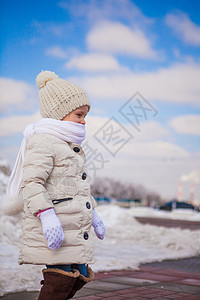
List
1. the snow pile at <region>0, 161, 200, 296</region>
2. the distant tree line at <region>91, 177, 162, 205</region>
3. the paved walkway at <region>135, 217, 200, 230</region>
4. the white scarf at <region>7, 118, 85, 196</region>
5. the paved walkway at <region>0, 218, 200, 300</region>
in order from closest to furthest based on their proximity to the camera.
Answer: the white scarf at <region>7, 118, 85, 196</region>, the paved walkway at <region>0, 218, 200, 300</region>, the snow pile at <region>0, 161, 200, 296</region>, the paved walkway at <region>135, 217, 200, 230</region>, the distant tree line at <region>91, 177, 162, 205</region>

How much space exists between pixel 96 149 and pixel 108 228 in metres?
5.59

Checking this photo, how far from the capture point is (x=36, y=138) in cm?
262

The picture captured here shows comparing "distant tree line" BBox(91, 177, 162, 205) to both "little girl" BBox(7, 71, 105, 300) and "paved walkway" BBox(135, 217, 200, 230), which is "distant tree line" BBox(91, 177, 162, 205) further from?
"little girl" BBox(7, 71, 105, 300)

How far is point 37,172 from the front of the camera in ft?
8.10

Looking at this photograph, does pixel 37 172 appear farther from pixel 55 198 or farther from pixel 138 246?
pixel 138 246

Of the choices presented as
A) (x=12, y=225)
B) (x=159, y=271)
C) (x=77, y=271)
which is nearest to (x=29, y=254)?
(x=77, y=271)

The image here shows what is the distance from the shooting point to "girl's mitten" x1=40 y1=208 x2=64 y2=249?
2.36 meters

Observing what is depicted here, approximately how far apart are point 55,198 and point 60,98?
0.62 meters

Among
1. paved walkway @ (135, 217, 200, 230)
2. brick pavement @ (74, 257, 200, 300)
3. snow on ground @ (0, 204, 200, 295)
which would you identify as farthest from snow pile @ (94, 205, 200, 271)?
paved walkway @ (135, 217, 200, 230)

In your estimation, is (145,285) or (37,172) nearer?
(37,172)

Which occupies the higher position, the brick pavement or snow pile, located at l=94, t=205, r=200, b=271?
snow pile, located at l=94, t=205, r=200, b=271

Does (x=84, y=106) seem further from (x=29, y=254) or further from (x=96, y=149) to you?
(x=96, y=149)

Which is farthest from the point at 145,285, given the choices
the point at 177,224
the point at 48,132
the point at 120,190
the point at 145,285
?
the point at 120,190

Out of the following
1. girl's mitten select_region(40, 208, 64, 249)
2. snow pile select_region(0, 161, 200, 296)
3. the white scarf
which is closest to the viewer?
girl's mitten select_region(40, 208, 64, 249)
